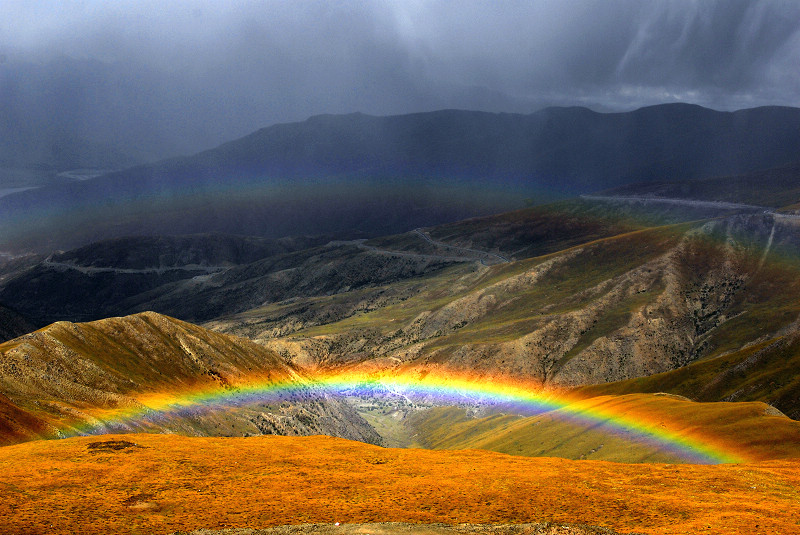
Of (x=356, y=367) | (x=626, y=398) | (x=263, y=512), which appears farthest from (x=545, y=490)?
(x=356, y=367)

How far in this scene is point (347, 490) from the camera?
43.7 m

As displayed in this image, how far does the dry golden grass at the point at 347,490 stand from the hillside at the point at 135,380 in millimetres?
16110

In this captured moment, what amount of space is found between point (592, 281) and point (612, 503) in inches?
6489

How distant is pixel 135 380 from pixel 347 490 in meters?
57.1

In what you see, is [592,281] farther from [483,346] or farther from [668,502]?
[668,502]

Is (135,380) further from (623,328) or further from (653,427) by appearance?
(623,328)

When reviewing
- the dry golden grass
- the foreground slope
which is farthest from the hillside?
the foreground slope

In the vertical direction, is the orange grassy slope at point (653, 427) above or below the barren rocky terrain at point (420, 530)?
below

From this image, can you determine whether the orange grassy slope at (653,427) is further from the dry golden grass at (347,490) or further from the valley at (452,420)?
the dry golden grass at (347,490)

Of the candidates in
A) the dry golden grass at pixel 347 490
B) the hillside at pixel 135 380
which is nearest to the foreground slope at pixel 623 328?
the hillside at pixel 135 380

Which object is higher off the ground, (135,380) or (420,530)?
(135,380)

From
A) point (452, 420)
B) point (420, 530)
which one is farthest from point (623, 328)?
point (420, 530)

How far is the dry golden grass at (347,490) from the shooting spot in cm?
3759

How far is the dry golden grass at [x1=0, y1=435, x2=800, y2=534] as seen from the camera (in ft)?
123
